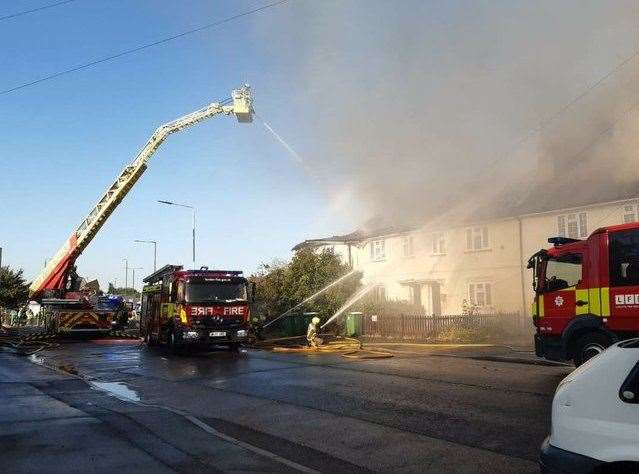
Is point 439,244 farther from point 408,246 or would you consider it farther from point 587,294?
point 587,294

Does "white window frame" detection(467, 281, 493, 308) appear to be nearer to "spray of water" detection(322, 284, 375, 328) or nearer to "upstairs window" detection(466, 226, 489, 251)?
"upstairs window" detection(466, 226, 489, 251)

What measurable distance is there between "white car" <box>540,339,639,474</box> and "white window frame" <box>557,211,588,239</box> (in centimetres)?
2400

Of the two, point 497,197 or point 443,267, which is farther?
point 443,267

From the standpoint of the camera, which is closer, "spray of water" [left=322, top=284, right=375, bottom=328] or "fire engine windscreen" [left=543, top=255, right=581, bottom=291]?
"fire engine windscreen" [left=543, top=255, right=581, bottom=291]

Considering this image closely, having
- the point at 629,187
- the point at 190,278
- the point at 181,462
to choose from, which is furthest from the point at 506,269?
the point at 181,462

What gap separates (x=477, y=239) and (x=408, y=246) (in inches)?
187

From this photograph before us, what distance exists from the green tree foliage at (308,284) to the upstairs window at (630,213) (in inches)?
502

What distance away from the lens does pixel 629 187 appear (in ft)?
80.9

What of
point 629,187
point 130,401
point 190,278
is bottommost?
point 130,401

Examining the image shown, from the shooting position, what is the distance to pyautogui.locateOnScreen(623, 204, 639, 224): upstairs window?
78.0ft

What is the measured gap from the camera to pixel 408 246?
33500 millimetres

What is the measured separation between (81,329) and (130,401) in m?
17.8

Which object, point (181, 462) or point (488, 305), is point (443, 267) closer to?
point (488, 305)

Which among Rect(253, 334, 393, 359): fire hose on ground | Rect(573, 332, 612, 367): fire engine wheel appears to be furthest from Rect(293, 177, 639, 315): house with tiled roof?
Rect(573, 332, 612, 367): fire engine wheel
